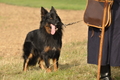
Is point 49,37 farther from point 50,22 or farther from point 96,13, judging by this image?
point 96,13

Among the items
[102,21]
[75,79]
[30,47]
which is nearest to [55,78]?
[75,79]

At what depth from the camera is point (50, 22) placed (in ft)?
20.5

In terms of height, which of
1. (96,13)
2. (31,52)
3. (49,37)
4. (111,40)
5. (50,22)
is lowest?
(31,52)

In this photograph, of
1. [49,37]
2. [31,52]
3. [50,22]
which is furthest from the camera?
[31,52]

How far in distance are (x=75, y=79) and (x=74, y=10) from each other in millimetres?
27094

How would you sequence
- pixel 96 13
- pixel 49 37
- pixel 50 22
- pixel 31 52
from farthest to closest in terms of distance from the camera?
pixel 31 52 < pixel 49 37 < pixel 50 22 < pixel 96 13

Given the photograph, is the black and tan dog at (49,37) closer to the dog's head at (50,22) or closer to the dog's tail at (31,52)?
the dog's head at (50,22)

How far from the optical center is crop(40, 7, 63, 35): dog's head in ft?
20.5

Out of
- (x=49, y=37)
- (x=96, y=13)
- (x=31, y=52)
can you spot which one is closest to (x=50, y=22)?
(x=49, y=37)

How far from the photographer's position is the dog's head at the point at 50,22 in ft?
20.5

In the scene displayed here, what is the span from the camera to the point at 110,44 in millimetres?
4336

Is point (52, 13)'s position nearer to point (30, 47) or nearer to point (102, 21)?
point (30, 47)

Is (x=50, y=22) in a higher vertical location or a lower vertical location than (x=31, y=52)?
higher

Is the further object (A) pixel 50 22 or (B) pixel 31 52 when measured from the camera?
(B) pixel 31 52
